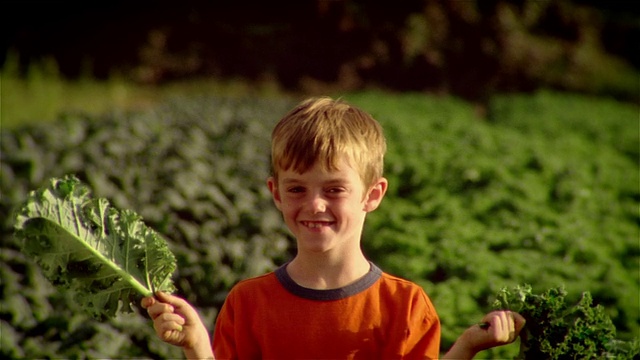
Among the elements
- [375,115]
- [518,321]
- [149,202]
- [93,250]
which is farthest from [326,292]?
[375,115]

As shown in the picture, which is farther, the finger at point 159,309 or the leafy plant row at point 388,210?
the leafy plant row at point 388,210

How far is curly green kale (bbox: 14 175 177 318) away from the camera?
247 centimetres

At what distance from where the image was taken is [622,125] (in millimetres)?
9930

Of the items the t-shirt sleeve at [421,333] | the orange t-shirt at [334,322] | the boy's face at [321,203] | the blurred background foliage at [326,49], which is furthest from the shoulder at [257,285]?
the blurred background foliage at [326,49]

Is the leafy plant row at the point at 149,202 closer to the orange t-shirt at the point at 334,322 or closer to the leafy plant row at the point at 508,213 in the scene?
the leafy plant row at the point at 508,213

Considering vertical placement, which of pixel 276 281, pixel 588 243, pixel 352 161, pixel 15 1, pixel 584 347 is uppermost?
pixel 15 1

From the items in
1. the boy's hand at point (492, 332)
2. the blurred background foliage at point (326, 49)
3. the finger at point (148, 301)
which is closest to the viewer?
the boy's hand at point (492, 332)

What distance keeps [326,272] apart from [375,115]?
636 cm

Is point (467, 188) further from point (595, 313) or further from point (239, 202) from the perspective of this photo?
point (595, 313)

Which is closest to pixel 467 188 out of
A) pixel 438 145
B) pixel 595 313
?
pixel 438 145

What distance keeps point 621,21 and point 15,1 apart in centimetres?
1129

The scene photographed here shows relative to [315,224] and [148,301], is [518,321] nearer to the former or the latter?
[315,224]

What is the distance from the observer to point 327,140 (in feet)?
7.90

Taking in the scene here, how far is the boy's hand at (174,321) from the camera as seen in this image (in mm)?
2404
